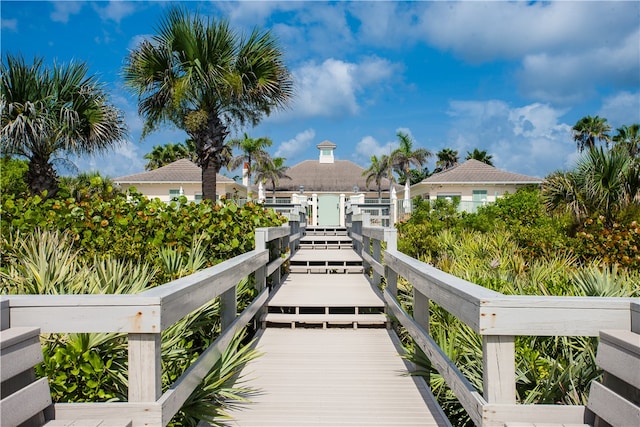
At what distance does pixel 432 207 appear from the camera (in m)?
20.7

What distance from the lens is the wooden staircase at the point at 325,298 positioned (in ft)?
19.9

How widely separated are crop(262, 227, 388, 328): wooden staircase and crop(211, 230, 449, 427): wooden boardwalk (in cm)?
1

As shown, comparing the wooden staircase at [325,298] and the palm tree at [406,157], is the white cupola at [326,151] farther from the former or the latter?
the wooden staircase at [325,298]

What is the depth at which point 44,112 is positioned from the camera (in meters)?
10.7

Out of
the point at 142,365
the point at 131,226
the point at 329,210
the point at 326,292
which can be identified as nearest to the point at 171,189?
the point at 329,210

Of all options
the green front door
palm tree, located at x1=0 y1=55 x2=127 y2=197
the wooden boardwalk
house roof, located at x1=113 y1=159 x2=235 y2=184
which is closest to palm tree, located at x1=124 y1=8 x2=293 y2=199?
palm tree, located at x1=0 y1=55 x2=127 y2=197

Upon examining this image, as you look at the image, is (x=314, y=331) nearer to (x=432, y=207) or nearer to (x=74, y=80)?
(x=74, y=80)

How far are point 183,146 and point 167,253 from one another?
45360 mm

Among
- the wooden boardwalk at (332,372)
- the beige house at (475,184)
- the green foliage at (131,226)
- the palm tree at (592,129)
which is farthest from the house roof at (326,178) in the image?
the wooden boardwalk at (332,372)

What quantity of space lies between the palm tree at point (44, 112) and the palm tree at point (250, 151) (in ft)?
94.2

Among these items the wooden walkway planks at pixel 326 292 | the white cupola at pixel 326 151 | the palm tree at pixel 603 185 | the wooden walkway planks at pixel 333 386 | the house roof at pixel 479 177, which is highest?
the white cupola at pixel 326 151

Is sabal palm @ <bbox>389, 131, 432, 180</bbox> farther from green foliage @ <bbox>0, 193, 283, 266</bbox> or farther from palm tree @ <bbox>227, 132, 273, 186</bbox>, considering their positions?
green foliage @ <bbox>0, 193, 283, 266</bbox>

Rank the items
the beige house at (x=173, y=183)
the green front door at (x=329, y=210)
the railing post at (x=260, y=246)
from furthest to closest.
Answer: the beige house at (x=173, y=183) < the green front door at (x=329, y=210) < the railing post at (x=260, y=246)

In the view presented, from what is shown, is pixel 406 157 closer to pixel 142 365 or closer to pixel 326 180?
pixel 326 180
